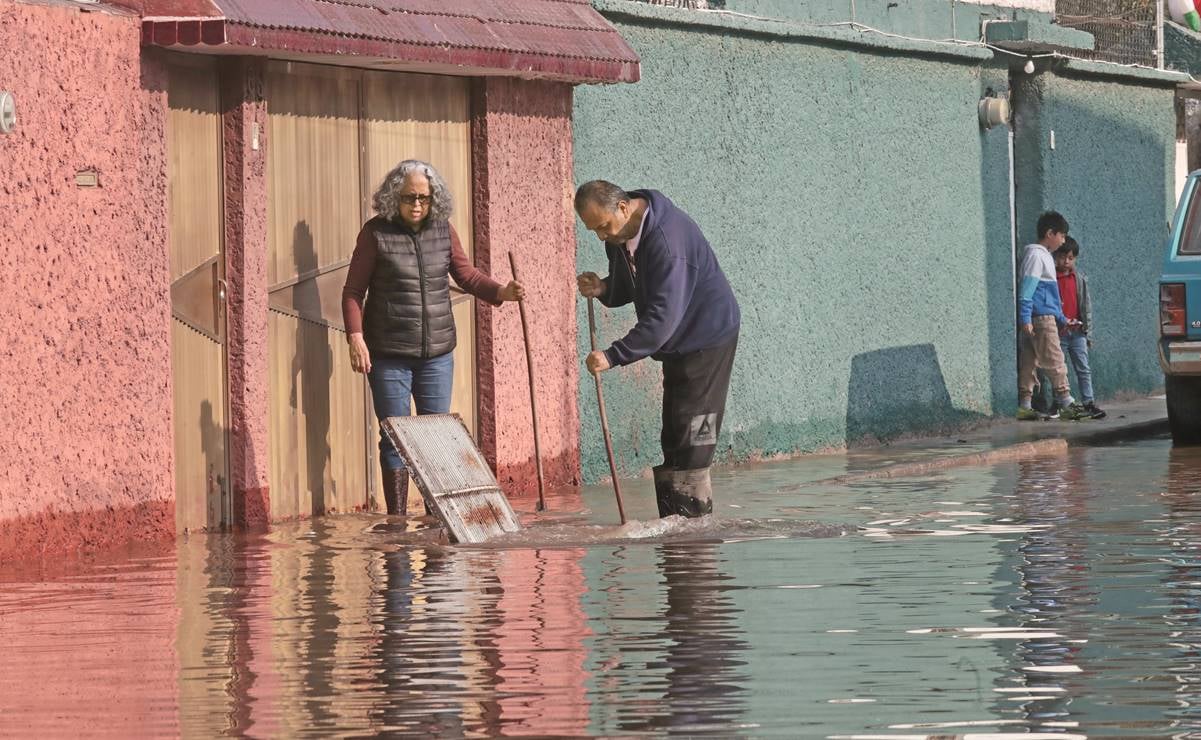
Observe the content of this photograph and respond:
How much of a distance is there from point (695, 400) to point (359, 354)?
202 centimetres

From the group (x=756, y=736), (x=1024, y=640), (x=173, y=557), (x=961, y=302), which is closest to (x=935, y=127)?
(x=961, y=302)

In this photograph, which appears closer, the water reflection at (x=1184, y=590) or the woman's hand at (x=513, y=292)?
the water reflection at (x=1184, y=590)

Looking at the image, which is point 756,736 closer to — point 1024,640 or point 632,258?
point 1024,640

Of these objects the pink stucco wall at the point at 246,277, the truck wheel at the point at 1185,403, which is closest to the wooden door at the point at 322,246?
the pink stucco wall at the point at 246,277

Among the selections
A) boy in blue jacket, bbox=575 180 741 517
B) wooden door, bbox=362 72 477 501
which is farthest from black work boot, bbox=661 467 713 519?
wooden door, bbox=362 72 477 501

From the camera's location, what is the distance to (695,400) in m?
12.0

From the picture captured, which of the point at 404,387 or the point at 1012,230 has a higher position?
the point at 1012,230

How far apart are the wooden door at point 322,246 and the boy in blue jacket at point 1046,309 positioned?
296 inches

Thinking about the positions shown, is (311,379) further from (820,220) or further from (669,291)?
(820,220)

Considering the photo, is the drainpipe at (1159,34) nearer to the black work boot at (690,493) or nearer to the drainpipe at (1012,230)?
the drainpipe at (1012,230)

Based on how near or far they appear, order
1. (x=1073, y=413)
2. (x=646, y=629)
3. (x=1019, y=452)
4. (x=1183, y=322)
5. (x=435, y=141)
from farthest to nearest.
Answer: (x=1073, y=413), (x=1019, y=452), (x=1183, y=322), (x=435, y=141), (x=646, y=629)

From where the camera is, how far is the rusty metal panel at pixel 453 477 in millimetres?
12164

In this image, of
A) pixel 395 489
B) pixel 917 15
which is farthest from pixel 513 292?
pixel 917 15

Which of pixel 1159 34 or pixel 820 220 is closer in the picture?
pixel 820 220
